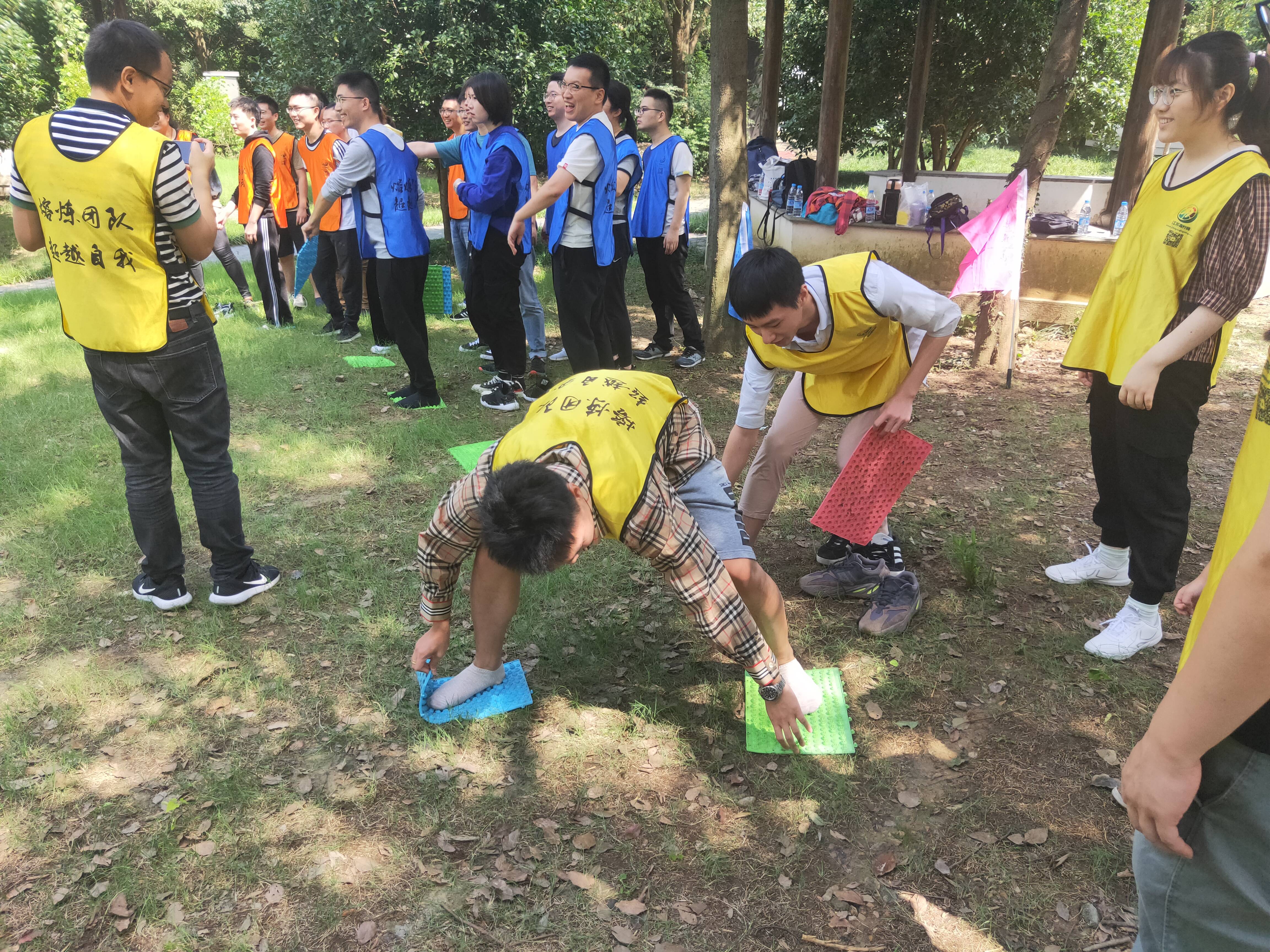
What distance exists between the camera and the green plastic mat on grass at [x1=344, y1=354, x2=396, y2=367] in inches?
261

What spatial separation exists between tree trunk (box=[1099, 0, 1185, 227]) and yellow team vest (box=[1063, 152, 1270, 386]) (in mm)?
5402

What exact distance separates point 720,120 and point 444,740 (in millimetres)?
5115

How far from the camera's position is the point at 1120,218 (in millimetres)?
7676

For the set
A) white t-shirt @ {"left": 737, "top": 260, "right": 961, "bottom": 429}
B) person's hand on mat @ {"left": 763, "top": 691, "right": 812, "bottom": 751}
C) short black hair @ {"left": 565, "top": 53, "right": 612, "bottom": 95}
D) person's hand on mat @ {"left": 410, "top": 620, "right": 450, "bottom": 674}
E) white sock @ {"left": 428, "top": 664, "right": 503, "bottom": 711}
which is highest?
short black hair @ {"left": 565, "top": 53, "right": 612, "bottom": 95}

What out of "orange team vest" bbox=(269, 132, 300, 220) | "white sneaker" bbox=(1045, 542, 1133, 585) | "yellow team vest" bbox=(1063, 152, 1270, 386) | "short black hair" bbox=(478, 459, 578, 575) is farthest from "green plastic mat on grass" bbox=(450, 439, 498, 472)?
"orange team vest" bbox=(269, 132, 300, 220)

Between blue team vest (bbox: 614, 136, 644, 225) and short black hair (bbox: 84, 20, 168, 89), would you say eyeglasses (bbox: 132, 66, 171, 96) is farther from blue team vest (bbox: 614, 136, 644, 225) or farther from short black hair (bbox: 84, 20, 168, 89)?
blue team vest (bbox: 614, 136, 644, 225)

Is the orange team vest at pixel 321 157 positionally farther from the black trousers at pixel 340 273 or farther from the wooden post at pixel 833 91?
the wooden post at pixel 833 91

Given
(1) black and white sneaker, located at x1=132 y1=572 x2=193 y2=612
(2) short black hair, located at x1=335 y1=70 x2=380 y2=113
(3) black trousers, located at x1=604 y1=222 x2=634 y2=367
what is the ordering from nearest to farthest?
(1) black and white sneaker, located at x1=132 y1=572 x2=193 y2=612, (2) short black hair, located at x1=335 y1=70 x2=380 y2=113, (3) black trousers, located at x1=604 y1=222 x2=634 y2=367

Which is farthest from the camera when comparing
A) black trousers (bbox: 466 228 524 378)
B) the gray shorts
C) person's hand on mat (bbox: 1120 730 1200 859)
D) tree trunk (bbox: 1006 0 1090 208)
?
tree trunk (bbox: 1006 0 1090 208)

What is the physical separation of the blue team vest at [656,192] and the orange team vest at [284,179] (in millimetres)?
3024

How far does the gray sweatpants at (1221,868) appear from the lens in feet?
3.49

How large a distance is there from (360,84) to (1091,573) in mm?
4967

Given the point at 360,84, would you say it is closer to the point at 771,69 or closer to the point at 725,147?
the point at 725,147

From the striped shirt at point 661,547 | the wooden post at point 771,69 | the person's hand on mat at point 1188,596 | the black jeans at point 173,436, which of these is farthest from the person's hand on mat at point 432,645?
the wooden post at point 771,69
